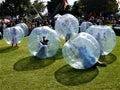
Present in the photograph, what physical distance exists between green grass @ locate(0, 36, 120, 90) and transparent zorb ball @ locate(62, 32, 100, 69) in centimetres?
40

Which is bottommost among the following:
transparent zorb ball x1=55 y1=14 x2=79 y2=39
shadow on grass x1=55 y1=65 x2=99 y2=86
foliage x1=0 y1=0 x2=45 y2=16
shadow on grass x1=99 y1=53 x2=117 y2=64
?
foliage x1=0 y1=0 x2=45 y2=16

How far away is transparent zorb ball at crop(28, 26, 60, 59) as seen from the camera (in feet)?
44.5

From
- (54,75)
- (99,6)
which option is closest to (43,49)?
(54,75)

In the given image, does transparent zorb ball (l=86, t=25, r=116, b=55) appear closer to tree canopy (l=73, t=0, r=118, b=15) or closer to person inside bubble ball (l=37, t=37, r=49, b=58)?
person inside bubble ball (l=37, t=37, r=49, b=58)

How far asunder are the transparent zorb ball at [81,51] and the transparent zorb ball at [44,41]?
105 inches

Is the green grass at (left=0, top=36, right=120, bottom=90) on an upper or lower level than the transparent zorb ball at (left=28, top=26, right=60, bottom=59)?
lower

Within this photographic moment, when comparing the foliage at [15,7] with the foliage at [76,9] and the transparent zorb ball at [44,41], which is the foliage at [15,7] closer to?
the foliage at [76,9]

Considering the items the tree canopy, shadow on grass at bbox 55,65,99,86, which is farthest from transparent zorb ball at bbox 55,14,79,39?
the tree canopy

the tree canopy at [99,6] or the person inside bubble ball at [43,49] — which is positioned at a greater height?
the person inside bubble ball at [43,49]

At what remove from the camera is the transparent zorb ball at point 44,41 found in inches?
534

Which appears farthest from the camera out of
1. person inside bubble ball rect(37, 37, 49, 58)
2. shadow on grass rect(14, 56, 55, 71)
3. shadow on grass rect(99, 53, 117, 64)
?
person inside bubble ball rect(37, 37, 49, 58)

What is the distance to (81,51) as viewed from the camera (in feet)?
35.1

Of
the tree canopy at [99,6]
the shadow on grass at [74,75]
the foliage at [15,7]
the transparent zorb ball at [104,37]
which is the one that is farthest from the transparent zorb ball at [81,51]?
the tree canopy at [99,6]

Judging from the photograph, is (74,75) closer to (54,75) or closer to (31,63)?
(54,75)
